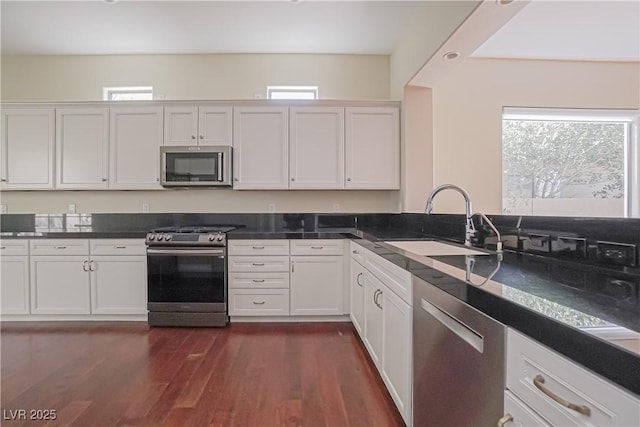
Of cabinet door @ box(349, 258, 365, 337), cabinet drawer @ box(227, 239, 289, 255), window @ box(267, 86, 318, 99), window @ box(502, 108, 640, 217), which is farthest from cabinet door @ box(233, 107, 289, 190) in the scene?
window @ box(502, 108, 640, 217)

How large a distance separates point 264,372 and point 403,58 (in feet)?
9.94

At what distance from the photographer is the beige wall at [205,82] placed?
3.54m

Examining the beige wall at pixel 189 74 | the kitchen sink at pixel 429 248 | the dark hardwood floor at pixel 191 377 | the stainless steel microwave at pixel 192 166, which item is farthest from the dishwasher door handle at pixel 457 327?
the beige wall at pixel 189 74

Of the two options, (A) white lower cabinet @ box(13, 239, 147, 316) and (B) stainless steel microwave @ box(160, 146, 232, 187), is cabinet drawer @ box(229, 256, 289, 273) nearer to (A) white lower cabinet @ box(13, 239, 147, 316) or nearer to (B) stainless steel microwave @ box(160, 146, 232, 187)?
(B) stainless steel microwave @ box(160, 146, 232, 187)

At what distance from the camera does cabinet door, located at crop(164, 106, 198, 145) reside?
3230mm

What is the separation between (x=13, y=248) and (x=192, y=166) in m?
1.84

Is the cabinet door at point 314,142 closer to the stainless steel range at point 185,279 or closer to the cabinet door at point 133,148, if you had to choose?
the stainless steel range at point 185,279

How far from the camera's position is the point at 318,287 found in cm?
299

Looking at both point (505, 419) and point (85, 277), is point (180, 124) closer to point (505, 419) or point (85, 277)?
point (85, 277)

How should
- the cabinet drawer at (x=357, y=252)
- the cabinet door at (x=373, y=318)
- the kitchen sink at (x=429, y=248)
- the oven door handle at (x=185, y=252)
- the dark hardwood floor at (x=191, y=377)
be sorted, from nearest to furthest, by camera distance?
the dark hardwood floor at (x=191, y=377)
the kitchen sink at (x=429, y=248)
the cabinet door at (x=373, y=318)
the cabinet drawer at (x=357, y=252)
the oven door handle at (x=185, y=252)

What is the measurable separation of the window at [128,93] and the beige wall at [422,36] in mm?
2783

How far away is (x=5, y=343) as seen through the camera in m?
2.54

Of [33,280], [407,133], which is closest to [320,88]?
[407,133]

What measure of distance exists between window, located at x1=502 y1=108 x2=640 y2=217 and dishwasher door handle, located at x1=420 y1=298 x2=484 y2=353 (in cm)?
285
